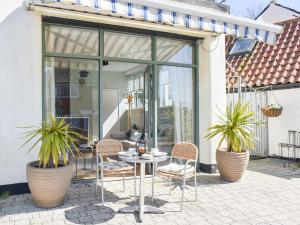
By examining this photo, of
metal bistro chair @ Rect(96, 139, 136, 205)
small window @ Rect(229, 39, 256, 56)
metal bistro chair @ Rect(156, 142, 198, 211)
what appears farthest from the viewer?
small window @ Rect(229, 39, 256, 56)

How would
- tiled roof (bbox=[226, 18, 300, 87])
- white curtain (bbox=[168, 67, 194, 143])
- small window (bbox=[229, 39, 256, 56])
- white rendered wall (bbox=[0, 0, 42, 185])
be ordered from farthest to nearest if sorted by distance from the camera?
small window (bbox=[229, 39, 256, 56])
tiled roof (bbox=[226, 18, 300, 87])
white curtain (bbox=[168, 67, 194, 143])
white rendered wall (bbox=[0, 0, 42, 185])

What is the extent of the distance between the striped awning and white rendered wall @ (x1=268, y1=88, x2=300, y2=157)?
3.75 meters

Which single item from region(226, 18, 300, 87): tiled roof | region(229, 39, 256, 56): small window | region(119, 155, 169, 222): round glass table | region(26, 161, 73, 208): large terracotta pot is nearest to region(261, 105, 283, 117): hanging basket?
region(226, 18, 300, 87): tiled roof

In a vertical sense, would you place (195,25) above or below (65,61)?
above

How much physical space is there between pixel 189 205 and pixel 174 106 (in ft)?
11.6

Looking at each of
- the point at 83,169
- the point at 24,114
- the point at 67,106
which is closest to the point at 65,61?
the point at 67,106

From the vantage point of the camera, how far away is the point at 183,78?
8.73 metres

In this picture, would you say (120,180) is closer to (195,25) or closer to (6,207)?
(6,207)

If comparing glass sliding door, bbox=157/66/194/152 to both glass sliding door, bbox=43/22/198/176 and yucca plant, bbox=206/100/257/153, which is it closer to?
glass sliding door, bbox=43/22/198/176

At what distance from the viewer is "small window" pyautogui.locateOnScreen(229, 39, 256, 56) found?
1348 centimetres

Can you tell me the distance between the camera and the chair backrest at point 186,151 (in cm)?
611

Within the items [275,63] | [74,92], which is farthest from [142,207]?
[275,63]

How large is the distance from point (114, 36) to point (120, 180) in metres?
3.82

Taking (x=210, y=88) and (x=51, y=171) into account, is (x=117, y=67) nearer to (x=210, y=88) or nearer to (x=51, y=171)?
(x=210, y=88)
